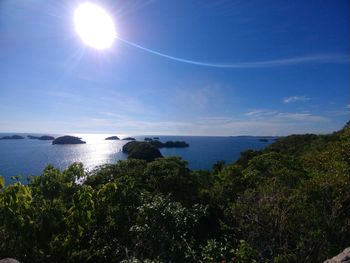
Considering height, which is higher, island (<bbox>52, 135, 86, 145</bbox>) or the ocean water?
island (<bbox>52, 135, 86, 145</bbox>)

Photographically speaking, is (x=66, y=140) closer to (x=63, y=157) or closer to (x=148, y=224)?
(x=63, y=157)

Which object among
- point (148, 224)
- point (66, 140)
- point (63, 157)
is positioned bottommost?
point (63, 157)

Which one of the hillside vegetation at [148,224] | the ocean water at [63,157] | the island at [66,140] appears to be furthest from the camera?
the island at [66,140]

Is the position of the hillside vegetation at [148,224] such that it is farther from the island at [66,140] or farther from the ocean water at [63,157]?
the island at [66,140]

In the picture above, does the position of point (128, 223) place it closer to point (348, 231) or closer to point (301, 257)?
point (301, 257)

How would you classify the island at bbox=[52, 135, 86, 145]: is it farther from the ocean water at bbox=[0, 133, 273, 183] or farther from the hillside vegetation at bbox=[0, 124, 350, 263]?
the hillside vegetation at bbox=[0, 124, 350, 263]

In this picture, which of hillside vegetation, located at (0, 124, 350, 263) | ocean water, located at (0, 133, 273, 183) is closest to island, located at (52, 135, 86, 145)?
ocean water, located at (0, 133, 273, 183)

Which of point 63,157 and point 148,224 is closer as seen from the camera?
point 148,224

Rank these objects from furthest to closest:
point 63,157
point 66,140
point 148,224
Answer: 1. point 66,140
2. point 63,157
3. point 148,224

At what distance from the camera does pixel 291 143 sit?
165 ft

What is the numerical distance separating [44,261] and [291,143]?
164 feet

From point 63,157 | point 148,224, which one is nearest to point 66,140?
point 63,157

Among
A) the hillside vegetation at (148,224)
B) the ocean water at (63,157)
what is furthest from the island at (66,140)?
the hillside vegetation at (148,224)

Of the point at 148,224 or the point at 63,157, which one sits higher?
the point at 148,224
